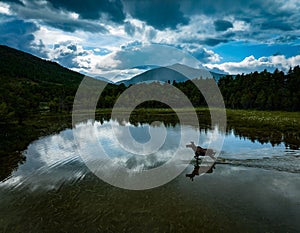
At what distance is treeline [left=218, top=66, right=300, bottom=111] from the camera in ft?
264

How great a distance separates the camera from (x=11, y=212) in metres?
11.5

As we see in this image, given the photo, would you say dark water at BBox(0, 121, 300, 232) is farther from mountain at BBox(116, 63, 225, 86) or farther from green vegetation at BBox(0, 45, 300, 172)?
mountain at BBox(116, 63, 225, 86)

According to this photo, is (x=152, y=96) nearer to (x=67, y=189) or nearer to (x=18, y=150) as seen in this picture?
(x=18, y=150)

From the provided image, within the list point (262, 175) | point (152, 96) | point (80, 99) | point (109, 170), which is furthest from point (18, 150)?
point (152, 96)

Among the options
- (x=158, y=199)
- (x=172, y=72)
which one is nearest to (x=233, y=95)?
(x=172, y=72)

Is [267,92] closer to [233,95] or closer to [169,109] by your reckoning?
[233,95]

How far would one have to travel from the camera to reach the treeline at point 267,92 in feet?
264

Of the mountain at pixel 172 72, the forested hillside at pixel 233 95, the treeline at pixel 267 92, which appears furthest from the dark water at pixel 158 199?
the treeline at pixel 267 92

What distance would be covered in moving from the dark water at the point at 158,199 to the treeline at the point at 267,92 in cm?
6824

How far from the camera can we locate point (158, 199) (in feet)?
42.3

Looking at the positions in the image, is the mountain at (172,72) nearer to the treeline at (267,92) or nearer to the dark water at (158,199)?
the dark water at (158,199)

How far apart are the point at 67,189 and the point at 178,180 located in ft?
22.9

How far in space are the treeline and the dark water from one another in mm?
68242

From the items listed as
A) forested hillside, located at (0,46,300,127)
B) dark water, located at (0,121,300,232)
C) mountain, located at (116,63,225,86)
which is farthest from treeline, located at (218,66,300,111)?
dark water, located at (0,121,300,232)
